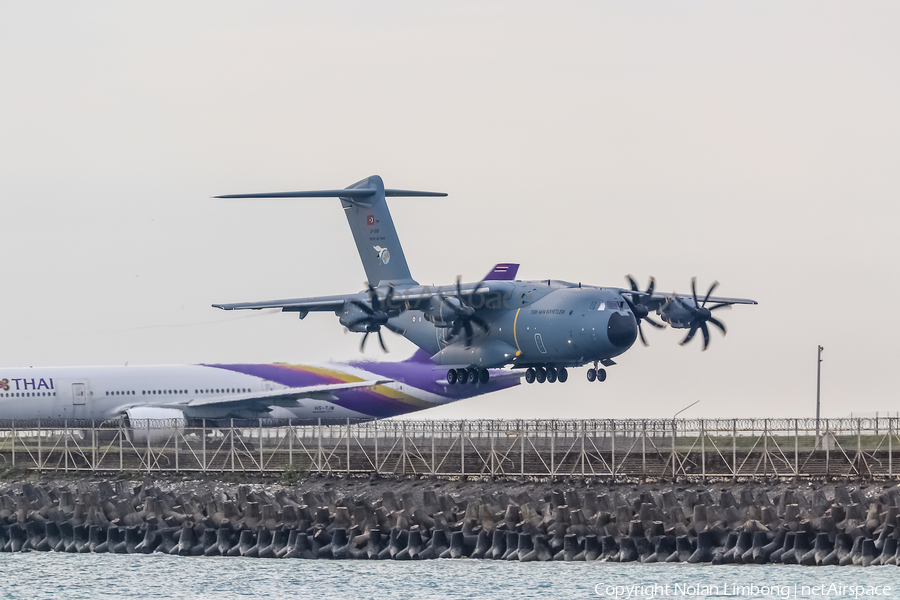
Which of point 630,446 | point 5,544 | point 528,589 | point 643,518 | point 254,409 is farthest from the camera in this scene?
point 254,409

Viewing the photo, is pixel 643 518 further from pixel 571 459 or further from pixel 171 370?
pixel 171 370

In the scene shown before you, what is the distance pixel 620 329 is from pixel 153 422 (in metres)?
23.4

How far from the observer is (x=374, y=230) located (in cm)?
5750

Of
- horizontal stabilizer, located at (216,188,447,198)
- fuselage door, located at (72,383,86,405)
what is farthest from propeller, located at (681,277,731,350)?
fuselage door, located at (72,383,86,405)

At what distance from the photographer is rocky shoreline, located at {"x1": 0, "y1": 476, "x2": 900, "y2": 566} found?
113ft

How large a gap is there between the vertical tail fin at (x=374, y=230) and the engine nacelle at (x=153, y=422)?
10614 millimetres

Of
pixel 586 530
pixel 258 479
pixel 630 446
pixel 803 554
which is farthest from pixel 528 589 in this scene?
pixel 258 479

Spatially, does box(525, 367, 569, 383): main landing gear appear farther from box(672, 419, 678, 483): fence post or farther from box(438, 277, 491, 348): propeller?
box(672, 419, 678, 483): fence post

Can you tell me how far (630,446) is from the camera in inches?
1761

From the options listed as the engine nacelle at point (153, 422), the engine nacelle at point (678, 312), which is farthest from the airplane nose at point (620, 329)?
the engine nacelle at point (153, 422)

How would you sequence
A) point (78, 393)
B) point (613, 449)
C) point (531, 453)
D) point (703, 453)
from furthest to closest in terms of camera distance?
point (78, 393) → point (531, 453) → point (613, 449) → point (703, 453)

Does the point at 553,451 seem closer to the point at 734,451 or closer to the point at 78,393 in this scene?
the point at 734,451

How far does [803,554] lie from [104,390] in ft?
129

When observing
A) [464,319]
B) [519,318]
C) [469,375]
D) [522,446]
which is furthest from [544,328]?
[522,446]
